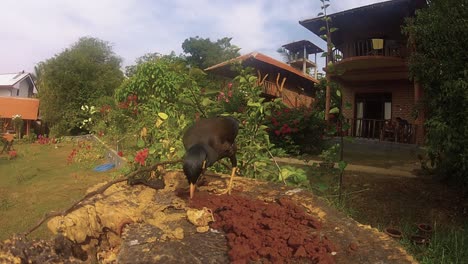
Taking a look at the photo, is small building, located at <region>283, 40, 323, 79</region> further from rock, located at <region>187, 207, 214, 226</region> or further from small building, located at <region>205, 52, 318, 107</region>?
rock, located at <region>187, 207, 214, 226</region>

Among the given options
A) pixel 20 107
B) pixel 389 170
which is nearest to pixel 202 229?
pixel 389 170

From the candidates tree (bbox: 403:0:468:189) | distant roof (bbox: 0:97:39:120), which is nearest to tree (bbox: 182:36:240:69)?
distant roof (bbox: 0:97:39:120)

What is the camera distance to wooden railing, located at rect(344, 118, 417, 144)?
46.6 ft

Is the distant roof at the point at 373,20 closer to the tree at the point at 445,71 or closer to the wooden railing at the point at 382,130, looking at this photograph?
the wooden railing at the point at 382,130

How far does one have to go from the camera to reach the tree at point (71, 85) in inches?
980

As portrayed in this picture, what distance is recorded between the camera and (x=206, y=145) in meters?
2.76

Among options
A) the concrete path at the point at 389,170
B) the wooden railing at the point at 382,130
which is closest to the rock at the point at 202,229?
the concrete path at the point at 389,170

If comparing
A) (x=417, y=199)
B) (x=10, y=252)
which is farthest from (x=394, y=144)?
(x=10, y=252)

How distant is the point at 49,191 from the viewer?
8.46m

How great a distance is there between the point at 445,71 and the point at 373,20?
10438 mm

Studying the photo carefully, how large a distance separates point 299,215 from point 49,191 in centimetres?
805

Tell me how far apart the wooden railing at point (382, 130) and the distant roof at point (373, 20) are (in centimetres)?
363

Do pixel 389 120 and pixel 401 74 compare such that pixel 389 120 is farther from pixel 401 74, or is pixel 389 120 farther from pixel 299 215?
pixel 299 215

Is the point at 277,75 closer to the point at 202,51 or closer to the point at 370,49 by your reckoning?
the point at 370,49
